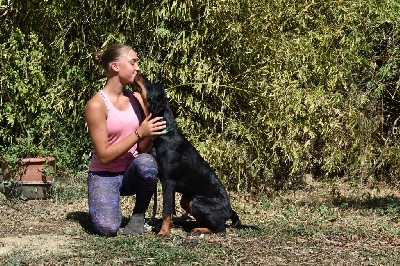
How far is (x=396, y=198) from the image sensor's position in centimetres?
732

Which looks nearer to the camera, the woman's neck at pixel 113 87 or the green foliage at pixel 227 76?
the woman's neck at pixel 113 87

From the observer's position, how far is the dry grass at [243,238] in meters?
4.93

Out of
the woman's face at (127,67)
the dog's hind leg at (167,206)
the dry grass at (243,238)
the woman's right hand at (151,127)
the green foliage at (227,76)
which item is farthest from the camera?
the green foliage at (227,76)

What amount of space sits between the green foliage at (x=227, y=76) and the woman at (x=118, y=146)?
5.33ft

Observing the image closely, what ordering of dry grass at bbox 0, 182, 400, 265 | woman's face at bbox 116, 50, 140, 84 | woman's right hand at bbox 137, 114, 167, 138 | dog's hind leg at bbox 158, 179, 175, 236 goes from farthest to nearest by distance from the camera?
woman's face at bbox 116, 50, 140, 84, dog's hind leg at bbox 158, 179, 175, 236, woman's right hand at bbox 137, 114, 167, 138, dry grass at bbox 0, 182, 400, 265

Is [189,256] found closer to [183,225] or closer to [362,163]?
[183,225]

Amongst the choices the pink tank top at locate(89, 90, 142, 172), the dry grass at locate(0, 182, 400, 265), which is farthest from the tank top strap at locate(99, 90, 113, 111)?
the dry grass at locate(0, 182, 400, 265)

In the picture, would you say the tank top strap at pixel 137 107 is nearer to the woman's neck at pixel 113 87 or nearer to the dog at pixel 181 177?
the woman's neck at pixel 113 87

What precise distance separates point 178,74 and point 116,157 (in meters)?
2.11

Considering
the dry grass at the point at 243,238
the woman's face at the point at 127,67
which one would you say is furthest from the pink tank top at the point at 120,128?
the dry grass at the point at 243,238

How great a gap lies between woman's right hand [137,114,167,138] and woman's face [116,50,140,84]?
382mm

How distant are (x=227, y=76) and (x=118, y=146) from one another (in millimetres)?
2252

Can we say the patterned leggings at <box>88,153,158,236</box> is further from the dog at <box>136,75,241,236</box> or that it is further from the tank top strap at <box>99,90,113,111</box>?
the tank top strap at <box>99,90,113,111</box>

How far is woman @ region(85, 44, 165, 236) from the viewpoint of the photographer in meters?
5.56
